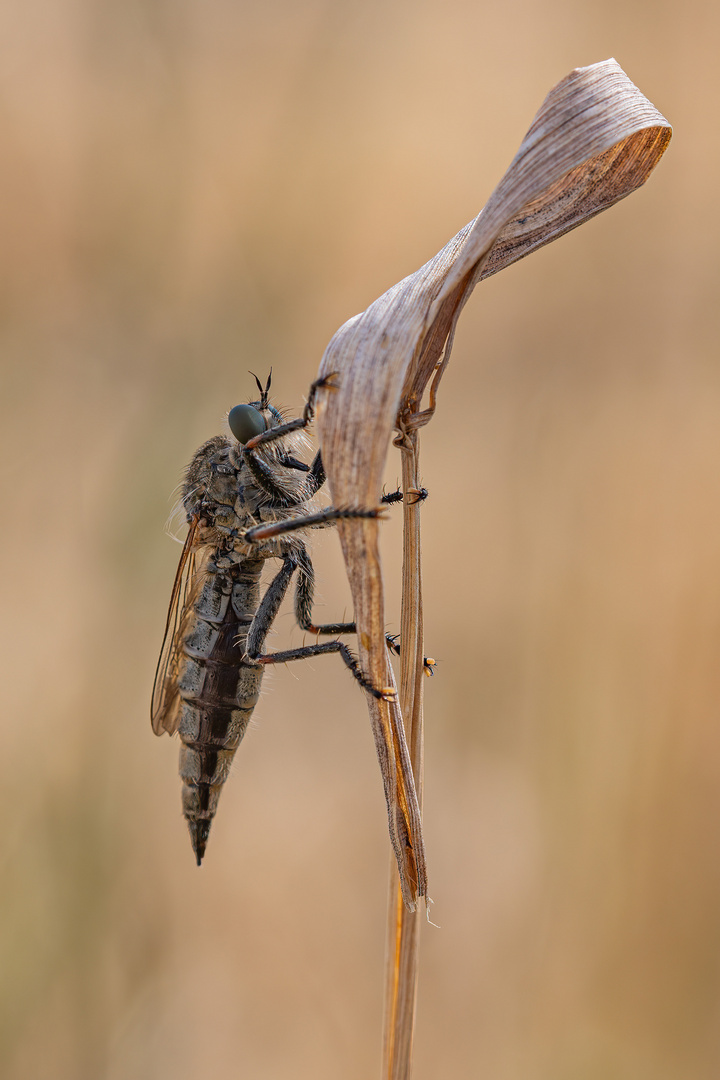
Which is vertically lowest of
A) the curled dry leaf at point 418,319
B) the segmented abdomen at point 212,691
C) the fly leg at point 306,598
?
the segmented abdomen at point 212,691

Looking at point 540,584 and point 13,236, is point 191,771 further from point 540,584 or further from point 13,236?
point 13,236

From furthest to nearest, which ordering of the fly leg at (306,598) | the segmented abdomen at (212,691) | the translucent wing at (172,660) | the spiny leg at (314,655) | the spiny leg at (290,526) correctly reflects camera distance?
the translucent wing at (172,660), the segmented abdomen at (212,691), the fly leg at (306,598), the spiny leg at (314,655), the spiny leg at (290,526)

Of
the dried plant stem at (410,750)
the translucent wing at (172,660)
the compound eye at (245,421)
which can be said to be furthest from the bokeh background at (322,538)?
the dried plant stem at (410,750)

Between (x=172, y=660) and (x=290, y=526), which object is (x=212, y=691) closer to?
(x=172, y=660)

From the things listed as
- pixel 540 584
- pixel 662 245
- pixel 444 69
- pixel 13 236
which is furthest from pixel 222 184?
pixel 540 584

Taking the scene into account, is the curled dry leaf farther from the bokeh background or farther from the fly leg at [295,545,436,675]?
the bokeh background

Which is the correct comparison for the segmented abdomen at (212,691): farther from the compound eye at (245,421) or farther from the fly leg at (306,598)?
the compound eye at (245,421)

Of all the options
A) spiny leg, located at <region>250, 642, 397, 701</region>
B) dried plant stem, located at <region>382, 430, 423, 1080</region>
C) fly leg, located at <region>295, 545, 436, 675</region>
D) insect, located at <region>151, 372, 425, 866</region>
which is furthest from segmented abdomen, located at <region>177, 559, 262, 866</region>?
dried plant stem, located at <region>382, 430, 423, 1080</region>

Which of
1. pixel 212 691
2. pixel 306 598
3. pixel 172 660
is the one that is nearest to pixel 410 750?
pixel 306 598

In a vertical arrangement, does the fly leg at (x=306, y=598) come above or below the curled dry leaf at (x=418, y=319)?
below
